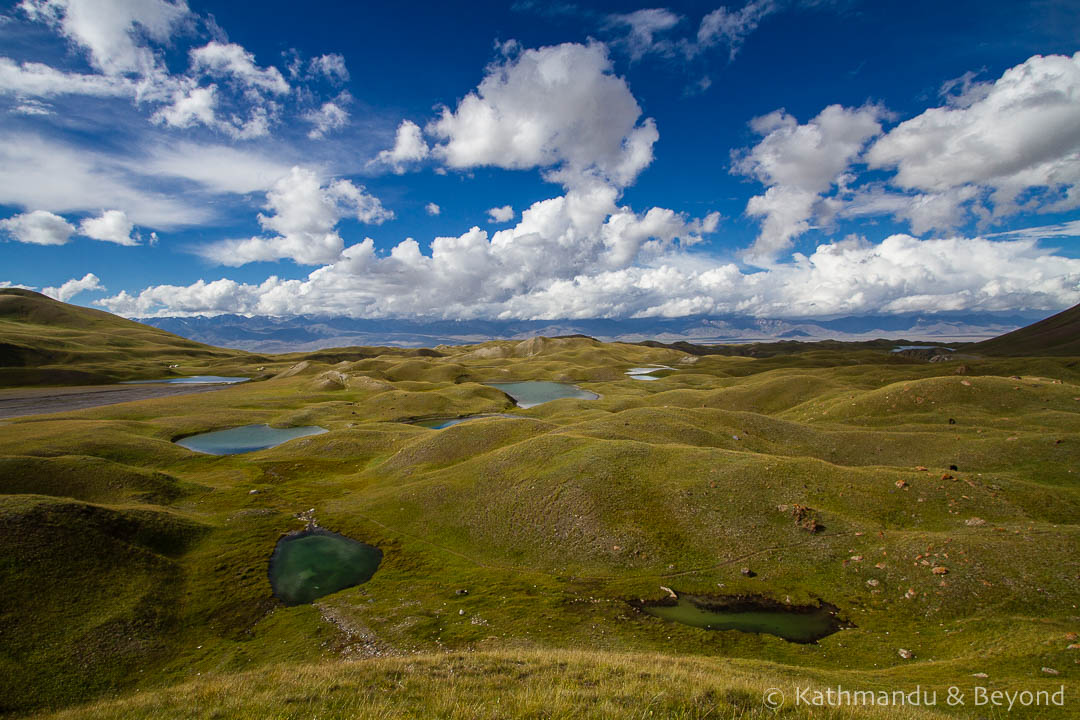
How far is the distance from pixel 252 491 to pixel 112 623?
34.5m

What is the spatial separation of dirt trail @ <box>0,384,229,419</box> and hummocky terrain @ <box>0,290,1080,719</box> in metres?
106

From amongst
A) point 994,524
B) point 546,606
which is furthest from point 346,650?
point 994,524

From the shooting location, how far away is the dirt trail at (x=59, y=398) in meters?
141

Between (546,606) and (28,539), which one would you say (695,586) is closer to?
(546,606)

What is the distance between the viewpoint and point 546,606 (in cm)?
3462

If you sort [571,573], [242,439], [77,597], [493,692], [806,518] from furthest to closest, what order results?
[242,439] < [806,518] < [571,573] < [77,597] < [493,692]

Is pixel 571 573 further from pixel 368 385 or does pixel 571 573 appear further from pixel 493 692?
pixel 368 385

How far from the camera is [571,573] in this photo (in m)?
39.7

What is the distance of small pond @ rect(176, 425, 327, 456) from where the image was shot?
94.7 metres

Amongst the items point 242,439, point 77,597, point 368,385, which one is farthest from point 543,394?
point 77,597

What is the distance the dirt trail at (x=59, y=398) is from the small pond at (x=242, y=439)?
75536 mm

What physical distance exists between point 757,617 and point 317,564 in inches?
1606

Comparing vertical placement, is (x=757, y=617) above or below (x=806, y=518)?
below

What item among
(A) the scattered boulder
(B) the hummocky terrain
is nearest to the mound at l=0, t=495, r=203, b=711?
(B) the hummocky terrain
